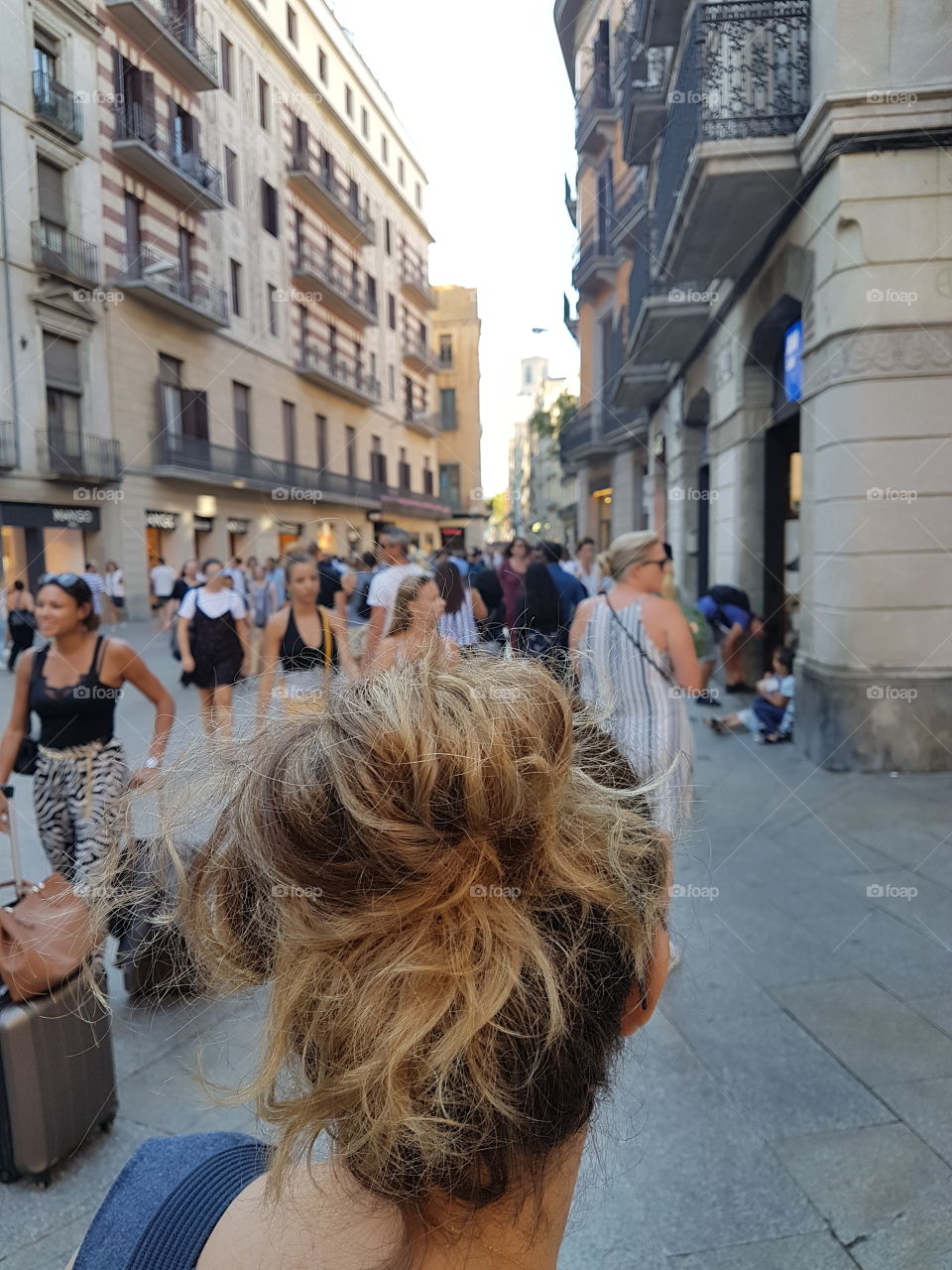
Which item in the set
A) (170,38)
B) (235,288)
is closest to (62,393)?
(235,288)

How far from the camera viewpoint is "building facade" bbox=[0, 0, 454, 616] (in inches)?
672

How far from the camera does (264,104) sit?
2244cm

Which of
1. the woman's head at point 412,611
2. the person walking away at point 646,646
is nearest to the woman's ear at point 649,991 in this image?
the woman's head at point 412,611

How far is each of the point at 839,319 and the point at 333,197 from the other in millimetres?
24513

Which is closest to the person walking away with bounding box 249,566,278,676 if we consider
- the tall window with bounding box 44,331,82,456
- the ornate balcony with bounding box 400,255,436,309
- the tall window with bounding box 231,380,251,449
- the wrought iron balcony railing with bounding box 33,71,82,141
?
the tall window with bounding box 44,331,82,456

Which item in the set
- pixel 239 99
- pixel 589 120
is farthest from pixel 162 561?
pixel 589 120

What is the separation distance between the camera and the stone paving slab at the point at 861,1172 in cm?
205

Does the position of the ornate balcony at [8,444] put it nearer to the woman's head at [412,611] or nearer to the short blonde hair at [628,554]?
the short blonde hair at [628,554]

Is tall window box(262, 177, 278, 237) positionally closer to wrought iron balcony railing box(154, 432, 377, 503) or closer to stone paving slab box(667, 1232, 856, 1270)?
wrought iron balcony railing box(154, 432, 377, 503)

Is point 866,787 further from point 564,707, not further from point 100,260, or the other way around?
point 100,260

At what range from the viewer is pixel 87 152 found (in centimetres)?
1791

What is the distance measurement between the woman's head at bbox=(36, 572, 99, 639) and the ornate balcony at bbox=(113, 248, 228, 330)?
18584 mm

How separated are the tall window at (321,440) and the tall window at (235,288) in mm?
6344

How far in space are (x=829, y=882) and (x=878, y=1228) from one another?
2.31 meters
